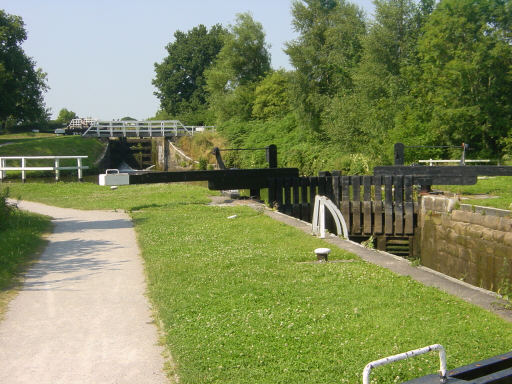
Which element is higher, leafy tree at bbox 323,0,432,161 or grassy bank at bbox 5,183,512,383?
leafy tree at bbox 323,0,432,161

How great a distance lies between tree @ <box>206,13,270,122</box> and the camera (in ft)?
169

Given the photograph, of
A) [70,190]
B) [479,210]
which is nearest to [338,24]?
[70,190]

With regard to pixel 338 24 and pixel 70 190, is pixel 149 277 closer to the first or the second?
pixel 70 190

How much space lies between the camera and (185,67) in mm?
83750

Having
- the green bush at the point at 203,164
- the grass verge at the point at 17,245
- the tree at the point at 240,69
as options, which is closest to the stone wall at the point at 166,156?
the green bush at the point at 203,164

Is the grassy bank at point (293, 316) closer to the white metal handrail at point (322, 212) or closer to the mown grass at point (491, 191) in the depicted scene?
the white metal handrail at point (322, 212)

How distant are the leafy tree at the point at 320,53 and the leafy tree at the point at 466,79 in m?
9.87

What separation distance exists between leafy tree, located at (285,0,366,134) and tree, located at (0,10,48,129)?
881 inches

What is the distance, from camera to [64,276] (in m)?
8.27

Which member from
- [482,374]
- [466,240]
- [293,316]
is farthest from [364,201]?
[482,374]

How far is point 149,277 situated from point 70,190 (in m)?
14.2

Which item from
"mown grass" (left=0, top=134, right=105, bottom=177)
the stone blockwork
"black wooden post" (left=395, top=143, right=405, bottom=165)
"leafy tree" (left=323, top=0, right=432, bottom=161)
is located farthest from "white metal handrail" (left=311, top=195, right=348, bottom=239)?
"leafy tree" (left=323, top=0, right=432, bottom=161)

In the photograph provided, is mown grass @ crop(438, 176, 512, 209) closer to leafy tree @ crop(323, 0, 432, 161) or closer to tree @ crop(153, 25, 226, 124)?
leafy tree @ crop(323, 0, 432, 161)

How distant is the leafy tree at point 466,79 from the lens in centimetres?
2806
